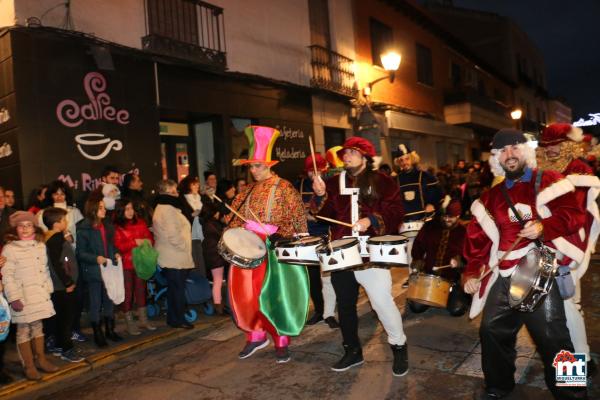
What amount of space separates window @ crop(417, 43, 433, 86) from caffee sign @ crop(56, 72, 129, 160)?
47.5 feet

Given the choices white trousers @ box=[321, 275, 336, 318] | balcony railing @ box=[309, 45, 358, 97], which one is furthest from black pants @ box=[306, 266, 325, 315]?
balcony railing @ box=[309, 45, 358, 97]

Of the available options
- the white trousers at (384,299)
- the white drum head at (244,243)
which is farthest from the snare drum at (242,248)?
the white trousers at (384,299)

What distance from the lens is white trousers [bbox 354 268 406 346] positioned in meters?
4.26

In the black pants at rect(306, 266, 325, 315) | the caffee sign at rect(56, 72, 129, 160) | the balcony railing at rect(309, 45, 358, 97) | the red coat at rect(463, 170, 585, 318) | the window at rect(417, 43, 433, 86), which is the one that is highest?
the window at rect(417, 43, 433, 86)

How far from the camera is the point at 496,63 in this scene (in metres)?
35.4

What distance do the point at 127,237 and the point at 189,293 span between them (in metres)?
1.19

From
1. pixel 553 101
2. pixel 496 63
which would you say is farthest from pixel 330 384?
pixel 553 101

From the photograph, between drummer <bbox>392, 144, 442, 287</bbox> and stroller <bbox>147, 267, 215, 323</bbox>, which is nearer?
stroller <bbox>147, 267, 215, 323</bbox>

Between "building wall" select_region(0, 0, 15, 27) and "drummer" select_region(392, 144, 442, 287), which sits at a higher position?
"building wall" select_region(0, 0, 15, 27)

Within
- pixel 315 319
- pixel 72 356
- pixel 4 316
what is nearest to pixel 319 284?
pixel 315 319

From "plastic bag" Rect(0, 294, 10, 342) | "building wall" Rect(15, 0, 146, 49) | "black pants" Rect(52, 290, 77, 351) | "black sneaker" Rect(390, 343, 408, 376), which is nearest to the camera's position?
"black sneaker" Rect(390, 343, 408, 376)

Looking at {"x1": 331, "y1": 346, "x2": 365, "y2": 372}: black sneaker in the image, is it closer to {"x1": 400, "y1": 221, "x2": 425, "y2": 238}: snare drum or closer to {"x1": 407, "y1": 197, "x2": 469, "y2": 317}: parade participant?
{"x1": 407, "y1": 197, "x2": 469, "y2": 317}: parade participant

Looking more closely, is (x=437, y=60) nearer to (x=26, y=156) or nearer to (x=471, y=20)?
(x=471, y=20)

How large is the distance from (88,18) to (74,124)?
184cm
